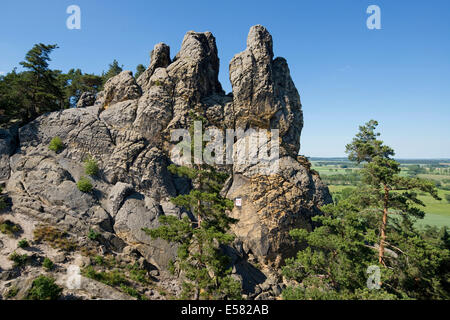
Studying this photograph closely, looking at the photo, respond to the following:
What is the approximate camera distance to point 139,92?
92.9ft

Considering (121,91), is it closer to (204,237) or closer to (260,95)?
(260,95)

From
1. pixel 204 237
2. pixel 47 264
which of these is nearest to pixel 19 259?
→ pixel 47 264

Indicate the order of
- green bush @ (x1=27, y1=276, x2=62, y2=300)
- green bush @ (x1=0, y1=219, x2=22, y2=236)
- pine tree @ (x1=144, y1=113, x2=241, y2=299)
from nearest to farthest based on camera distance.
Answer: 1. green bush @ (x1=27, y1=276, x2=62, y2=300)
2. pine tree @ (x1=144, y1=113, x2=241, y2=299)
3. green bush @ (x1=0, y1=219, x2=22, y2=236)

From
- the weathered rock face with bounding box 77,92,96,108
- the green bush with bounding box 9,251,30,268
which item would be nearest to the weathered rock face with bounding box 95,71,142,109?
the weathered rock face with bounding box 77,92,96,108

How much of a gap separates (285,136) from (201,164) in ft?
58.8

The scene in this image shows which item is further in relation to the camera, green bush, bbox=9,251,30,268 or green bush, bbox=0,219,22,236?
green bush, bbox=0,219,22,236

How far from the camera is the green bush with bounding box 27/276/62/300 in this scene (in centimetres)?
1234

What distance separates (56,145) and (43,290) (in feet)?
58.2

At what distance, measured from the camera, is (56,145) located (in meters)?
23.4

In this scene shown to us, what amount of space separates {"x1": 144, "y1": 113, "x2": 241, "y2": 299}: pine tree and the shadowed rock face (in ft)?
26.6

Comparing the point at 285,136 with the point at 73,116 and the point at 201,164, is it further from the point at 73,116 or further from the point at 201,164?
the point at 73,116

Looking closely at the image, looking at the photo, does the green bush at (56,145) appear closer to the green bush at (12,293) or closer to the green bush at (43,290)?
the green bush at (12,293)

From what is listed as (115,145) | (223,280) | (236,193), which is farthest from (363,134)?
(115,145)

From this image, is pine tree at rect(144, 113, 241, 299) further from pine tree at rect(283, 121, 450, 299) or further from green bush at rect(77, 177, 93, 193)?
green bush at rect(77, 177, 93, 193)
